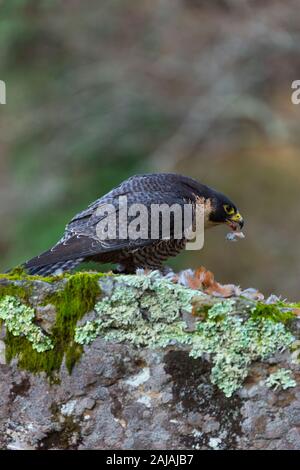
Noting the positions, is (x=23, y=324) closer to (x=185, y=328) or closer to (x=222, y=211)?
(x=185, y=328)

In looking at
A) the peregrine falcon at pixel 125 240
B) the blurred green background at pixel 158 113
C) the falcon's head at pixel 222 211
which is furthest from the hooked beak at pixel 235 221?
the blurred green background at pixel 158 113

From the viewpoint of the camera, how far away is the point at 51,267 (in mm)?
5242

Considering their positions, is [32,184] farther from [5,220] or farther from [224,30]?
[224,30]

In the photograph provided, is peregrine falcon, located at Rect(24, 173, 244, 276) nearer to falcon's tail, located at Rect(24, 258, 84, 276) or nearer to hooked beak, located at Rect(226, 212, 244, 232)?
falcon's tail, located at Rect(24, 258, 84, 276)

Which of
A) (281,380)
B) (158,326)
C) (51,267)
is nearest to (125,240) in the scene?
(51,267)

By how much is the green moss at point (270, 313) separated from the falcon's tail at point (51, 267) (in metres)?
1.61

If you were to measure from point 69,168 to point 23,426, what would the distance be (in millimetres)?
12039

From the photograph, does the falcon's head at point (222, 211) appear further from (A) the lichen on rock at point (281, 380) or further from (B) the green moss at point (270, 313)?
(A) the lichen on rock at point (281, 380)

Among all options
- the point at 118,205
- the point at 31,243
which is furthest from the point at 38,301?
the point at 31,243

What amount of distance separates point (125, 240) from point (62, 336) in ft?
6.27

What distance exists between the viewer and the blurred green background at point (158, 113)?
1427cm

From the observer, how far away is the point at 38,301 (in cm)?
372

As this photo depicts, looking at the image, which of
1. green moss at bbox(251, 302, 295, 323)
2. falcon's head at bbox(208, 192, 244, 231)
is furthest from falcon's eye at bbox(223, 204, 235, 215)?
green moss at bbox(251, 302, 295, 323)

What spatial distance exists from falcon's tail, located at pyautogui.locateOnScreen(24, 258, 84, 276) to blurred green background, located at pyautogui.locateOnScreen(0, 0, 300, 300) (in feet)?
27.2
